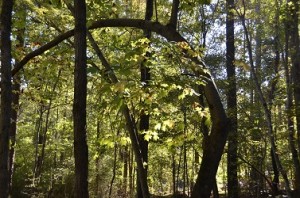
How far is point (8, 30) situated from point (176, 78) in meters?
2.48

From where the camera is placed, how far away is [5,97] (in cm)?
449

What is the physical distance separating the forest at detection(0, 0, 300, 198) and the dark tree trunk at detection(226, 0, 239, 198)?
4 centimetres

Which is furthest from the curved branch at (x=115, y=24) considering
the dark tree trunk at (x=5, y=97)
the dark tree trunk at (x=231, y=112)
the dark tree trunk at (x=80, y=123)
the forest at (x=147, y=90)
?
the dark tree trunk at (x=231, y=112)

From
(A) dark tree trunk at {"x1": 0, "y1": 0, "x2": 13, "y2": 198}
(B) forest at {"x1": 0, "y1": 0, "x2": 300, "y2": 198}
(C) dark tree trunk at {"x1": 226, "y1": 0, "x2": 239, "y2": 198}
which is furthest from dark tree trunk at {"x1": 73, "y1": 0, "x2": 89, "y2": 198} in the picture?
(C) dark tree trunk at {"x1": 226, "y1": 0, "x2": 239, "y2": 198}

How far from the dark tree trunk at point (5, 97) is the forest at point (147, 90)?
13 mm

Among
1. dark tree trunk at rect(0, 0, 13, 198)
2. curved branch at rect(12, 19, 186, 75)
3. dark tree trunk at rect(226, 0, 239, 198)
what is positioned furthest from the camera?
dark tree trunk at rect(226, 0, 239, 198)

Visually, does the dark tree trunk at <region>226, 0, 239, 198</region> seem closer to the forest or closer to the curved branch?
the forest

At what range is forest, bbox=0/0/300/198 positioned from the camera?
12.1 ft

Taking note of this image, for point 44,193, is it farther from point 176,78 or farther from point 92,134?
point 176,78

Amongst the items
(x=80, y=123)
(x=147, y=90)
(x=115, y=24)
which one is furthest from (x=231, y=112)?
(x=80, y=123)

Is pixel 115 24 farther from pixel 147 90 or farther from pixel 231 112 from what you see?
pixel 231 112

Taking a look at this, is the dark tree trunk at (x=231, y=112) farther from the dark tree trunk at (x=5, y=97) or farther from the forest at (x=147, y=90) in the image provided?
the dark tree trunk at (x=5, y=97)

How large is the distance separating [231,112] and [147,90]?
673 centimetres

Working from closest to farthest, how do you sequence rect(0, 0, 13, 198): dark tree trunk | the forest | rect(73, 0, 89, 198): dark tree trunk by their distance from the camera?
1. rect(73, 0, 89, 198): dark tree trunk
2. the forest
3. rect(0, 0, 13, 198): dark tree trunk
